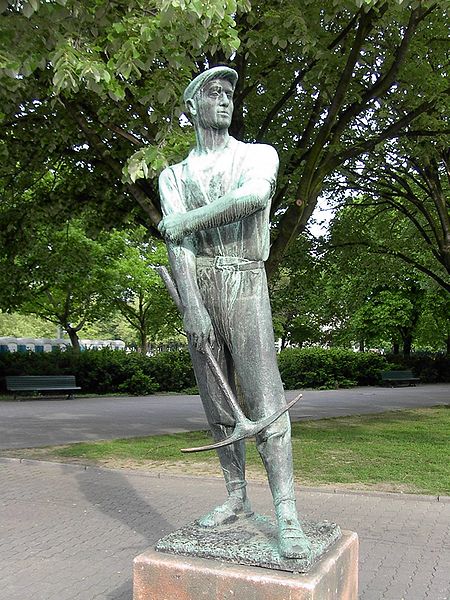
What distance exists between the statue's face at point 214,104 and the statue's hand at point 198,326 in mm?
975

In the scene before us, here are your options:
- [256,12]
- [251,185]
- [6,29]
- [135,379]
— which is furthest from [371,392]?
[251,185]

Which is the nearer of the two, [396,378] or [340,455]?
[340,455]

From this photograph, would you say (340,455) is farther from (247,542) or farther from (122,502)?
(247,542)

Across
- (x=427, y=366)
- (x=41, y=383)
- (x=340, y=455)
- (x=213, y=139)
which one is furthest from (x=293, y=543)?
(x=427, y=366)

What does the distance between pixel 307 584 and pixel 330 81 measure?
9.64 m

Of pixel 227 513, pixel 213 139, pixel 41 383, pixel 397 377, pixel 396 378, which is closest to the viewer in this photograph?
pixel 213 139

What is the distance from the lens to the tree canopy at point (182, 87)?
6.75 meters

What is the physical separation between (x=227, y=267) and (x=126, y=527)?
4.06 m

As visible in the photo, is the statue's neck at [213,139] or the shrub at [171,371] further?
the shrub at [171,371]

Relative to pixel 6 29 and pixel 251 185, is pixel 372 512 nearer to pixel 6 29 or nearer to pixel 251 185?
pixel 251 185

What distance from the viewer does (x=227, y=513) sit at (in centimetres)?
362

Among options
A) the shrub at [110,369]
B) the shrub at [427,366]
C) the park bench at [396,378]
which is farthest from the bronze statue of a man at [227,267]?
the shrub at [427,366]

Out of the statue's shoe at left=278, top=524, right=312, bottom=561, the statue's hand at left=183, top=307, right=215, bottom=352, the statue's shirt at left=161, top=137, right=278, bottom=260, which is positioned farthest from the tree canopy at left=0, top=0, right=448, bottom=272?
the statue's shoe at left=278, top=524, right=312, bottom=561

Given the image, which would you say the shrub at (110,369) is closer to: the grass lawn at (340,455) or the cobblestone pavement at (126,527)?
the grass lawn at (340,455)
